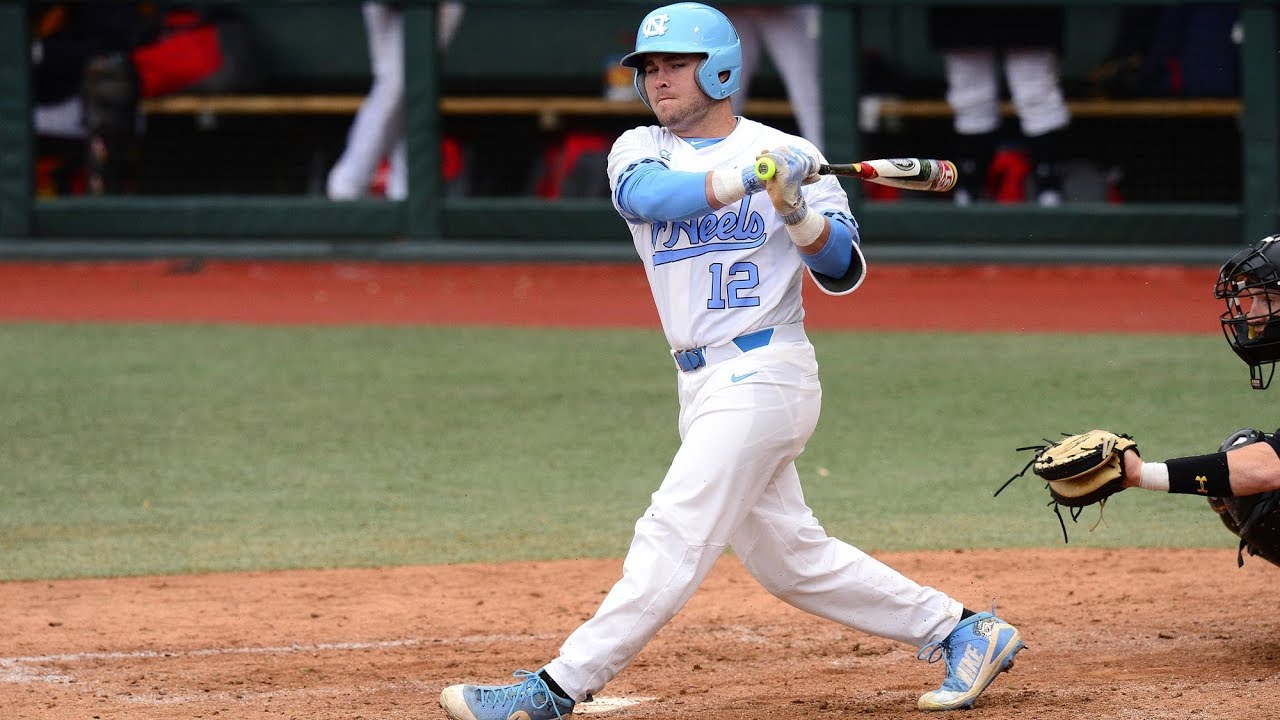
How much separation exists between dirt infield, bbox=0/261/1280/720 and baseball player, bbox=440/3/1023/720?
23 cm

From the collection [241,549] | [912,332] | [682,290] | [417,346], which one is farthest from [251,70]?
[682,290]

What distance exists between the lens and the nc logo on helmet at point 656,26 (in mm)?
3826

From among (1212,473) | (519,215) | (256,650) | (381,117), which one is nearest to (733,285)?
(1212,473)

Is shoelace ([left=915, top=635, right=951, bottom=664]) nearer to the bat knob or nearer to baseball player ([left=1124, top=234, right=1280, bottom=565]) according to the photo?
baseball player ([left=1124, top=234, right=1280, bottom=565])

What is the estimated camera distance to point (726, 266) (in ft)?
12.4

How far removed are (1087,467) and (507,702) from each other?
126 cm

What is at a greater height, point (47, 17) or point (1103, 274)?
point (47, 17)

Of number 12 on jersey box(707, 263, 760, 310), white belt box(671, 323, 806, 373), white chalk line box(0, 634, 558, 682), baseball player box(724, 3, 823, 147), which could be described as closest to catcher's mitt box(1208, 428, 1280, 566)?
white belt box(671, 323, 806, 373)

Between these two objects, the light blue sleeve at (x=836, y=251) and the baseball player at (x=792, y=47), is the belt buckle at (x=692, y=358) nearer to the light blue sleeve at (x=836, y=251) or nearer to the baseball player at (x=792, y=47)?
the light blue sleeve at (x=836, y=251)

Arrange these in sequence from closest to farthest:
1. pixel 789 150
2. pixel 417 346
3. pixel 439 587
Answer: pixel 789 150 → pixel 439 587 → pixel 417 346

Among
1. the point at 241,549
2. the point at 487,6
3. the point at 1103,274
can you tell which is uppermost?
the point at 487,6

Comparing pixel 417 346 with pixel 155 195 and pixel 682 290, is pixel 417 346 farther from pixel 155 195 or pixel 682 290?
pixel 682 290

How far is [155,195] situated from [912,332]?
19.3ft

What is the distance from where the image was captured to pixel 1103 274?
1176cm
